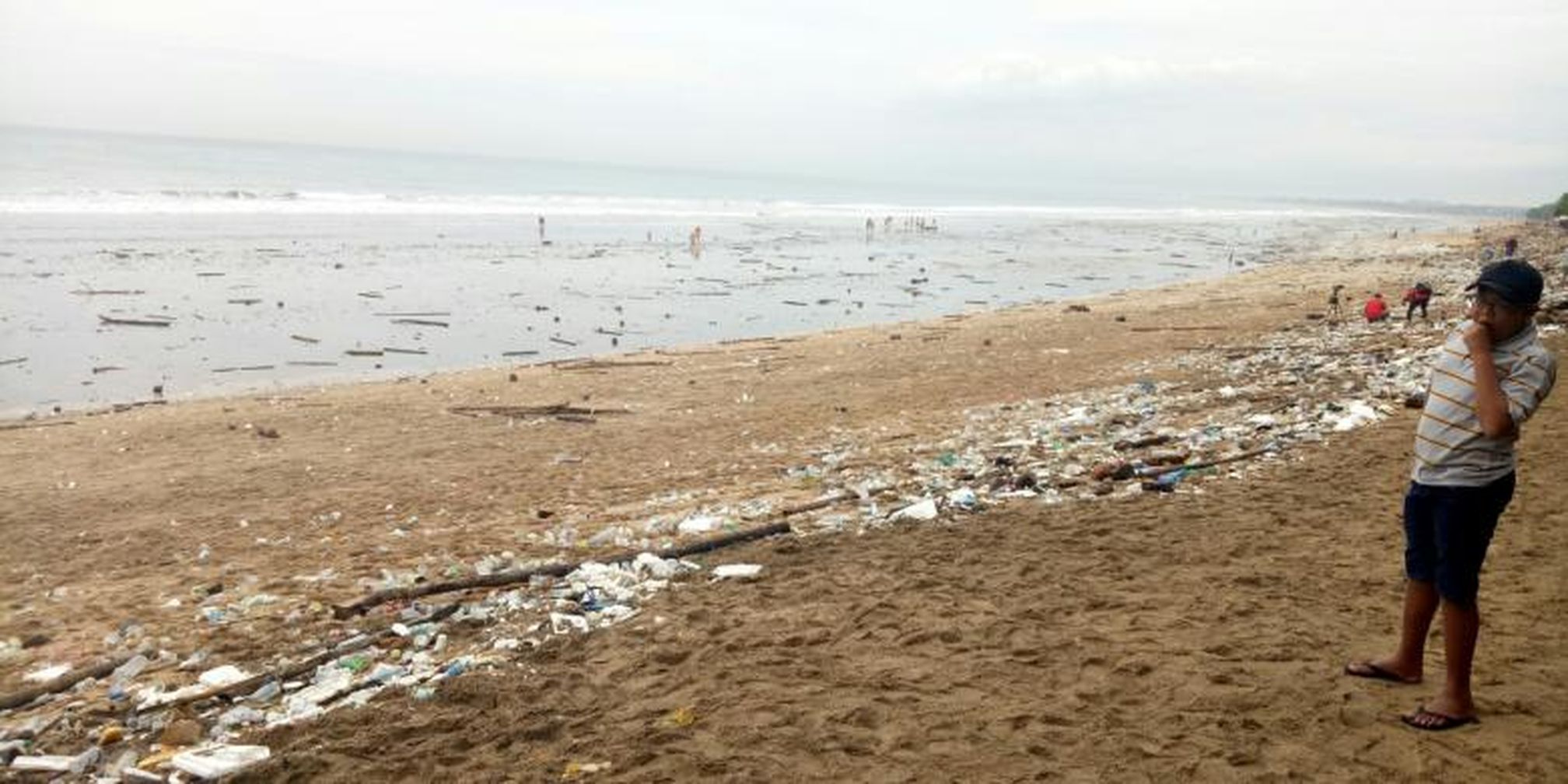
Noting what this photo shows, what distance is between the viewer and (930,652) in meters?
4.86

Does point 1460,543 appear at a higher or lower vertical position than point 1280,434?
higher

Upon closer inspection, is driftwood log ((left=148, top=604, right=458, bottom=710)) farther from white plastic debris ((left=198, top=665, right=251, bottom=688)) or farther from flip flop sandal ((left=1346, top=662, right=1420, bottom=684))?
flip flop sandal ((left=1346, top=662, right=1420, bottom=684))

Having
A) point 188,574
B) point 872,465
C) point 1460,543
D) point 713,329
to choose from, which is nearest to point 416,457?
point 188,574

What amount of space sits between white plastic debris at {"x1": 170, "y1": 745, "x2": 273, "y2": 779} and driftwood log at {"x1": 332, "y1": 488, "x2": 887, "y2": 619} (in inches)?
69.8

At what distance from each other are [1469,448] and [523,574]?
5244mm

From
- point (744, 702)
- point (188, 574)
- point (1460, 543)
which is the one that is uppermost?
point (1460, 543)

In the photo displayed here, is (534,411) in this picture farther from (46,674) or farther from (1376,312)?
(1376,312)

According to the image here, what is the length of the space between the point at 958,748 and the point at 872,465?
17.8 ft

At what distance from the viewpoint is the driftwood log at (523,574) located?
6.24 m

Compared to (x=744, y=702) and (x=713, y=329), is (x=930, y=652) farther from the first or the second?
(x=713, y=329)

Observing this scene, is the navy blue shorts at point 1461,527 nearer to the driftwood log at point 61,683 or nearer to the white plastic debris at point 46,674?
the driftwood log at point 61,683

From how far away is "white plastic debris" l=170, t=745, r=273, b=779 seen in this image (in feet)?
13.6

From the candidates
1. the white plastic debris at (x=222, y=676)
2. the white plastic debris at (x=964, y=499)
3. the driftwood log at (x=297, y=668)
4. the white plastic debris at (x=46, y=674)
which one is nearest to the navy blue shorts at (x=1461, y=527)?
the white plastic debris at (x=964, y=499)

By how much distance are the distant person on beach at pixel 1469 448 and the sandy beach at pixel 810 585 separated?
0.40 meters
